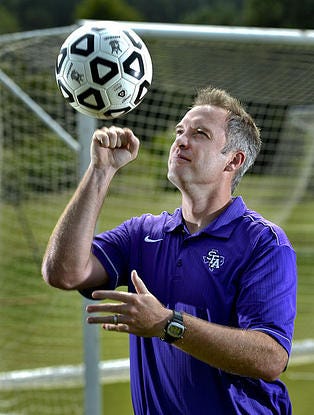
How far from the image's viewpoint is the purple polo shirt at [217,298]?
318 cm

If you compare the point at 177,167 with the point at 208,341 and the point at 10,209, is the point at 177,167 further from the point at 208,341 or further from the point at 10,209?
the point at 10,209

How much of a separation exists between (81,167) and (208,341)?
2.35 metres

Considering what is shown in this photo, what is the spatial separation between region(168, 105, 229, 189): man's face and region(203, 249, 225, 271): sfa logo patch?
0.90ft

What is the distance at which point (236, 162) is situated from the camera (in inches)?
143

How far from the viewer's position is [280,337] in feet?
10.1

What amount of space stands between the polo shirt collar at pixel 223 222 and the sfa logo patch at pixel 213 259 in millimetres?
73

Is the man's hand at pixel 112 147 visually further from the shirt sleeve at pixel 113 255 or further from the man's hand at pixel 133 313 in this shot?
the man's hand at pixel 133 313

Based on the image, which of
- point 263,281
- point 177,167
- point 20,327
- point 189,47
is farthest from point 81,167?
point 20,327

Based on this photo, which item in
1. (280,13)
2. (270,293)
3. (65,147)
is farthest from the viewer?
(280,13)

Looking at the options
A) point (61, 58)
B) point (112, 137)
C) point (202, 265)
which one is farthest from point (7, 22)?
point (202, 265)

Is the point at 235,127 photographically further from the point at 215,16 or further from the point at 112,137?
the point at 215,16

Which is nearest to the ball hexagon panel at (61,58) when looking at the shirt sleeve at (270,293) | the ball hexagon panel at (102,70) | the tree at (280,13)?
the ball hexagon panel at (102,70)

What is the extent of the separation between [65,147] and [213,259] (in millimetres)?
3692

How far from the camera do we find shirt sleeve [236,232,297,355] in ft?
10.2
